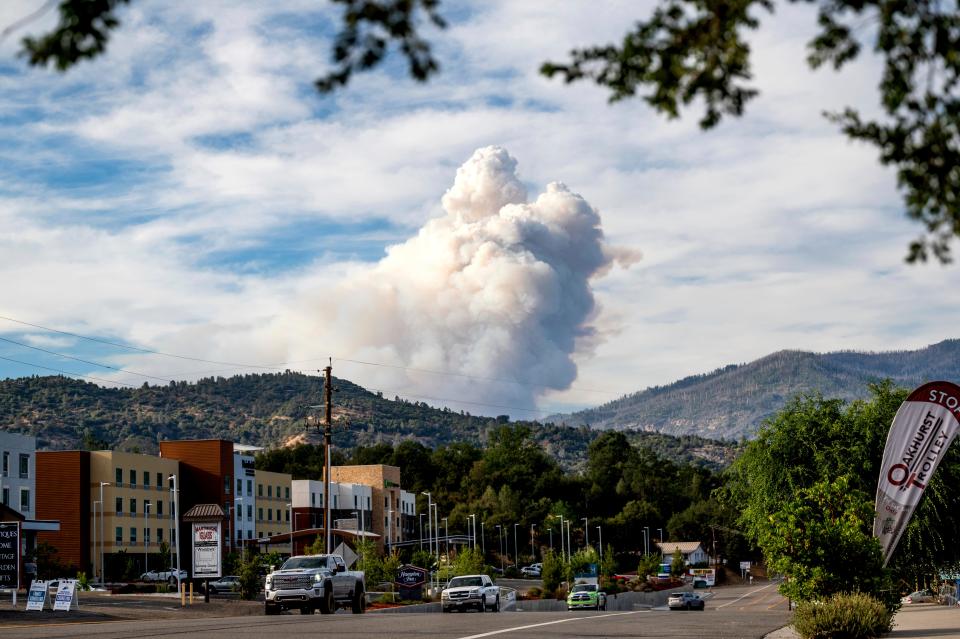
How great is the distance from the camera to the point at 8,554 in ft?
132

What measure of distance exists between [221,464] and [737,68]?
124 meters

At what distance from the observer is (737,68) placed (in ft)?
25.2

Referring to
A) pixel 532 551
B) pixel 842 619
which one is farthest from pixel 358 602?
pixel 532 551

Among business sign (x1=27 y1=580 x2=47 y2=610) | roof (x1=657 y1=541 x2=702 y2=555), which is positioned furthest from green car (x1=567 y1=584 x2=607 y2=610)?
roof (x1=657 y1=541 x2=702 y2=555)

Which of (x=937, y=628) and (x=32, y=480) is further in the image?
(x=32, y=480)

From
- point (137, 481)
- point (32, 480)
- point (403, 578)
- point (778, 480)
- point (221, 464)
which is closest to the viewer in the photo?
point (778, 480)

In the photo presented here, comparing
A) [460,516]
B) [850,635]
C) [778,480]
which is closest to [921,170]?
[850,635]

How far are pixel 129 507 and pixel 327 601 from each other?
8259 cm

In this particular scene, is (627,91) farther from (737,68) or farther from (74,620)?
(74,620)

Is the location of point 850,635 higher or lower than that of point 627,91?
lower

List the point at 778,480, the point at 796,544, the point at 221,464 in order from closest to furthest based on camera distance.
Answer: the point at 796,544, the point at 778,480, the point at 221,464

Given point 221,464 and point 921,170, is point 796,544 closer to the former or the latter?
point 921,170

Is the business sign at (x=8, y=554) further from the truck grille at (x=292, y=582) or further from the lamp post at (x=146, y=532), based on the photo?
the lamp post at (x=146, y=532)

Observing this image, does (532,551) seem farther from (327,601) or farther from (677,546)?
(327,601)
